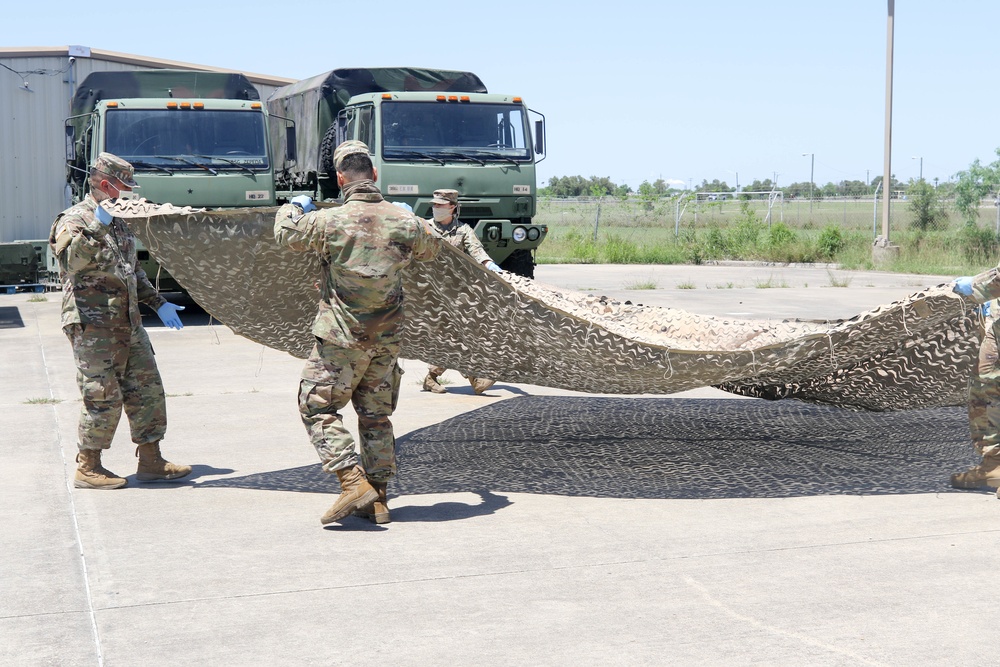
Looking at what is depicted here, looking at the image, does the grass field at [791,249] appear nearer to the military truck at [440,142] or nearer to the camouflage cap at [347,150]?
the military truck at [440,142]

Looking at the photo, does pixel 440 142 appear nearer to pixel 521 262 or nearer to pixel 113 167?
pixel 521 262

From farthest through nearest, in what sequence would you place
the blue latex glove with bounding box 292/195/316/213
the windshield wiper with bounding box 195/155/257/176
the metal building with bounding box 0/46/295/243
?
the metal building with bounding box 0/46/295/243 → the windshield wiper with bounding box 195/155/257/176 → the blue latex glove with bounding box 292/195/316/213

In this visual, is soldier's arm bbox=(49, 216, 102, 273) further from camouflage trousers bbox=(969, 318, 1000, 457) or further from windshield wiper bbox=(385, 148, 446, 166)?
windshield wiper bbox=(385, 148, 446, 166)

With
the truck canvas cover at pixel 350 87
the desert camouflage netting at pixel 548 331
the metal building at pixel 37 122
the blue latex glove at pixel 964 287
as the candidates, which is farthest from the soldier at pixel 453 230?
the metal building at pixel 37 122

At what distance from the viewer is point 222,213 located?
19.4ft

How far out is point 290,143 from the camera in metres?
17.3

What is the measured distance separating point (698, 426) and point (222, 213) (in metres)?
3.68

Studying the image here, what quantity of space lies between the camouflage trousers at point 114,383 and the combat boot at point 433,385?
11.4 ft

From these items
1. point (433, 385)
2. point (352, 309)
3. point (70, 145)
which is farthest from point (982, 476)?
point (70, 145)

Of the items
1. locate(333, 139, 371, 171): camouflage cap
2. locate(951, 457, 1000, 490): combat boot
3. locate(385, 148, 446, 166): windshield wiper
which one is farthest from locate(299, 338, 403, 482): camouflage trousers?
locate(385, 148, 446, 166): windshield wiper

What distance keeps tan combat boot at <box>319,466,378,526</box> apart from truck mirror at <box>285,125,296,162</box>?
12.8 metres

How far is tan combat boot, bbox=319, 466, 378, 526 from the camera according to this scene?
5.24 metres

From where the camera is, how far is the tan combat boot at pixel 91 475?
6.06 m

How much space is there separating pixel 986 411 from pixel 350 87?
1174cm
